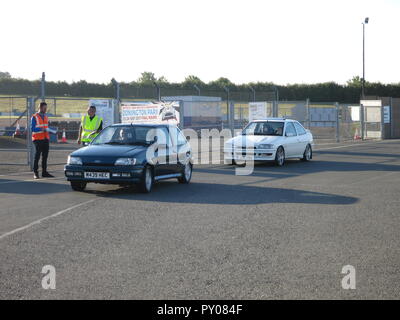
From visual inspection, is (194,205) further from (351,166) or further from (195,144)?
(195,144)

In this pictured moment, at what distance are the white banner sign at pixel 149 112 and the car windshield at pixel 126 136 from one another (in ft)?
29.1

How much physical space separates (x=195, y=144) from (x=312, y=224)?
889 inches

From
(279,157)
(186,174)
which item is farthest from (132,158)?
(279,157)

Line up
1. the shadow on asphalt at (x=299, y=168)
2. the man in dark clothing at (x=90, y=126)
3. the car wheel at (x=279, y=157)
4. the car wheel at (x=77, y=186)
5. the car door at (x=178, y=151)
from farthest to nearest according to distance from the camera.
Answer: the car wheel at (x=279, y=157), the shadow on asphalt at (x=299, y=168), the man in dark clothing at (x=90, y=126), the car door at (x=178, y=151), the car wheel at (x=77, y=186)

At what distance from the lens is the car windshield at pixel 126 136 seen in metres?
14.6

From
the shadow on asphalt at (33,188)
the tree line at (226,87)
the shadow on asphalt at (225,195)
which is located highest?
the tree line at (226,87)

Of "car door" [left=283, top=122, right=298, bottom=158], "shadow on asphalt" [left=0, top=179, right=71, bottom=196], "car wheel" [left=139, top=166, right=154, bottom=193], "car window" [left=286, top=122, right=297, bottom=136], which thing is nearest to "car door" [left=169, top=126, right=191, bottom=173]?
"car wheel" [left=139, top=166, right=154, bottom=193]

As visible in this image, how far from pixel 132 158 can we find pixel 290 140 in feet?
30.1

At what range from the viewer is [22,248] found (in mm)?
8203

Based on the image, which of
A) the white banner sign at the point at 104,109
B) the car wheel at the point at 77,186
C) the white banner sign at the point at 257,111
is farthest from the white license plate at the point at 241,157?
the white banner sign at the point at 257,111

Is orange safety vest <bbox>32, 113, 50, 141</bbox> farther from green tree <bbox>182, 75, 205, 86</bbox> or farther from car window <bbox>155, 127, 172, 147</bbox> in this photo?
green tree <bbox>182, 75, 205, 86</bbox>

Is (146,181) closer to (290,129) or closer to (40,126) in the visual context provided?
(40,126)

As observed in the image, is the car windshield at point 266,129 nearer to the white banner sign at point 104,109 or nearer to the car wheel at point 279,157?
the car wheel at point 279,157
